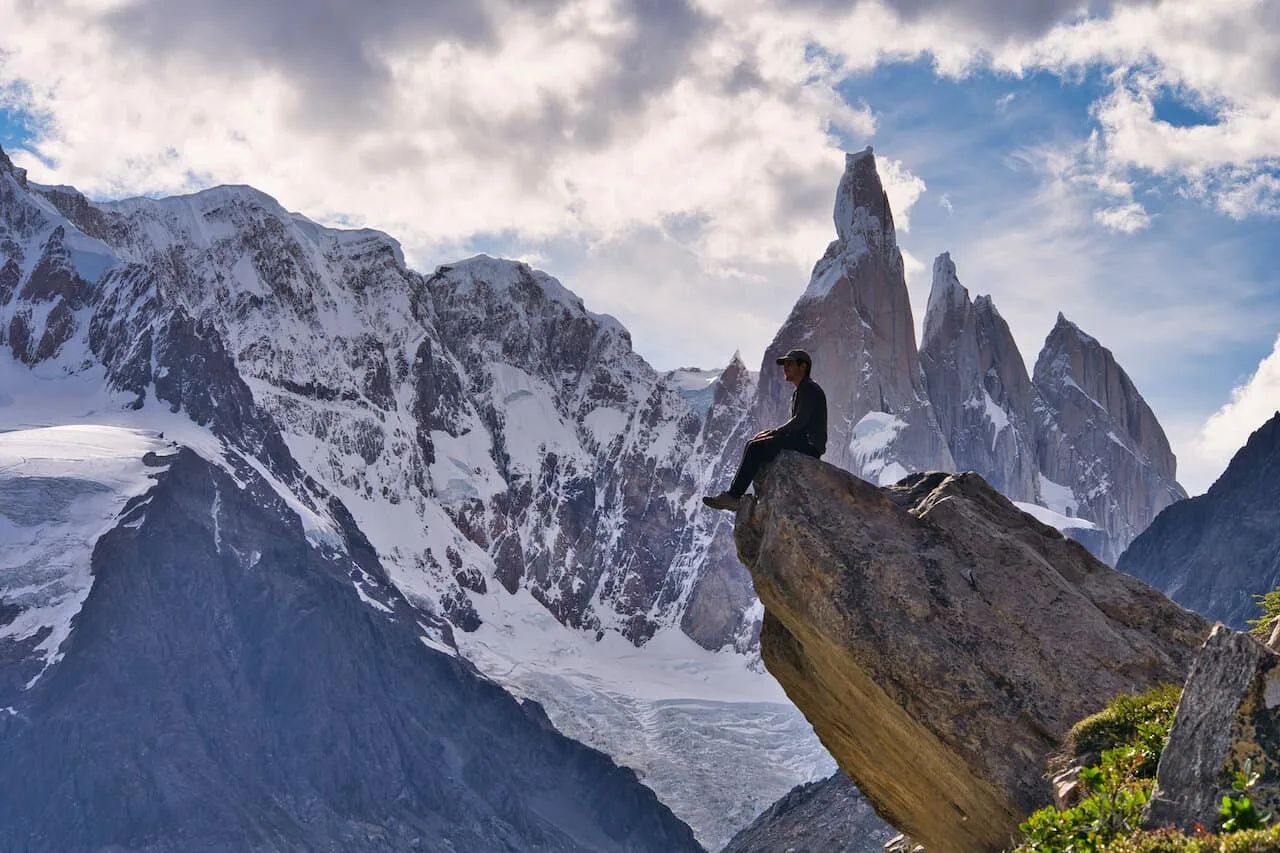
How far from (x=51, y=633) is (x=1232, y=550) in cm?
14060

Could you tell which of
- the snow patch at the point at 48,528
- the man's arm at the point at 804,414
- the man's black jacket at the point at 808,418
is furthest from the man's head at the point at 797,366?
the snow patch at the point at 48,528

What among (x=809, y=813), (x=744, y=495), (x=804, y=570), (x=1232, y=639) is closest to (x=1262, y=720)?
(x=1232, y=639)

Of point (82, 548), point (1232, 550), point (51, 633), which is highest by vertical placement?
point (1232, 550)

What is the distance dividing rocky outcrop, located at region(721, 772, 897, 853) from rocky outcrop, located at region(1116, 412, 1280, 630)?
39.5 metres

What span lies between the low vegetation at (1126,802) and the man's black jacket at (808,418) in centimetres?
590

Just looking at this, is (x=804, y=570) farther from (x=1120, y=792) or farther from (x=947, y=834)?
(x=1120, y=792)

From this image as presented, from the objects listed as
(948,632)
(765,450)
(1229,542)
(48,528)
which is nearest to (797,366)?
(765,450)

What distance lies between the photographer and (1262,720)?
40.5ft

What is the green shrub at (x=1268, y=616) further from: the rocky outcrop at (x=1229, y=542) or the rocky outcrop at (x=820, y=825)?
the rocky outcrop at (x=1229, y=542)

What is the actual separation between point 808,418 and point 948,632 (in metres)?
3.91

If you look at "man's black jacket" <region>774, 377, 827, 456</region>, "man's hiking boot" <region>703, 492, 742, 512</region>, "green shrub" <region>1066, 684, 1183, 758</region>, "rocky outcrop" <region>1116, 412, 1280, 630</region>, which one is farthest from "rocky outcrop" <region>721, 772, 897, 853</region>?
"green shrub" <region>1066, 684, 1183, 758</region>

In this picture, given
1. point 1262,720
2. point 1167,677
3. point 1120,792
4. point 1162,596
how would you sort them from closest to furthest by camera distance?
1. point 1262,720
2. point 1120,792
3. point 1167,677
4. point 1162,596

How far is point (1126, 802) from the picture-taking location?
13.5 meters

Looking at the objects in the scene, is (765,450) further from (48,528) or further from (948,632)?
(48,528)
